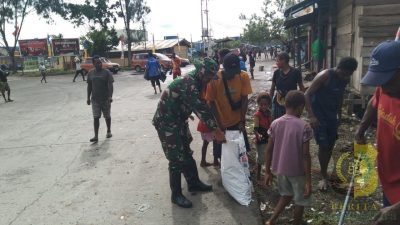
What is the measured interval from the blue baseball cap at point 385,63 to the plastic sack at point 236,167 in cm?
237

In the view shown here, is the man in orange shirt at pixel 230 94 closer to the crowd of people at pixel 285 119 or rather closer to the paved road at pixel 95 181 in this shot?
the crowd of people at pixel 285 119

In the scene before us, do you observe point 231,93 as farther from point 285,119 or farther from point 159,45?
point 159,45

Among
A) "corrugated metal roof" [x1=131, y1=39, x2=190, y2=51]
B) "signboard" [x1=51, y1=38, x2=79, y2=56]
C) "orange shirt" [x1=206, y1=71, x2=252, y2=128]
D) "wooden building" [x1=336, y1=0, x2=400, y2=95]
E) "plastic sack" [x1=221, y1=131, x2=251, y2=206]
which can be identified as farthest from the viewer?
"corrugated metal roof" [x1=131, y1=39, x2=190, y2=51]

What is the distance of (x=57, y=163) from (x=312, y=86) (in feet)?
14.4

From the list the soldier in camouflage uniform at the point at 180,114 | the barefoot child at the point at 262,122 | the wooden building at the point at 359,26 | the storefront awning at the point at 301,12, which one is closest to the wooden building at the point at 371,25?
the wooden building at the point at 359,26

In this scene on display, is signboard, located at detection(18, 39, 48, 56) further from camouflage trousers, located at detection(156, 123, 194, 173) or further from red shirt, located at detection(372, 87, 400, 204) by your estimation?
red shirt, located at detection(372, 87, 400, 204)

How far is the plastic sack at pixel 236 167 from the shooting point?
14.6 feet

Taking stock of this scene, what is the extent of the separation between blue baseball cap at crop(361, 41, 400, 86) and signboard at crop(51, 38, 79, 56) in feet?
164

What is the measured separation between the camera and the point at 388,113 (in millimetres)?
2256

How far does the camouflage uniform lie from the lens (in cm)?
422

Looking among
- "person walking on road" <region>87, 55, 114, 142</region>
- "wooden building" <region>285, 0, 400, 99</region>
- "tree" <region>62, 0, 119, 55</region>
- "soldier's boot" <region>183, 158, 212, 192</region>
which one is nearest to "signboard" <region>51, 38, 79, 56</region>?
"tree" <region>62, 0, 119, 55</region>

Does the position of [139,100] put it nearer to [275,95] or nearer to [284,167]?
[275,95]

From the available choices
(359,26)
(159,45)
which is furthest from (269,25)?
(359,26)

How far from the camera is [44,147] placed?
7637mm
